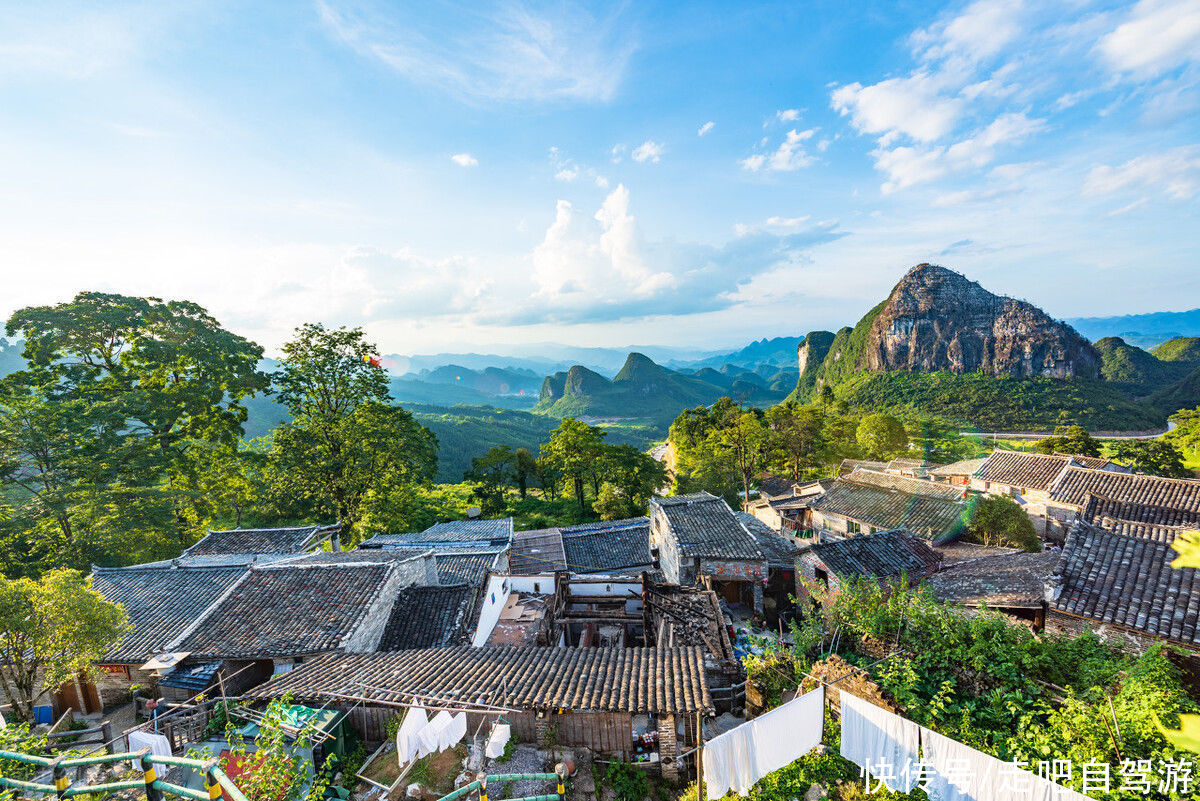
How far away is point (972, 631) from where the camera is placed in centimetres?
957

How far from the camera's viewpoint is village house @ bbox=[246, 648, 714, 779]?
8.90 m

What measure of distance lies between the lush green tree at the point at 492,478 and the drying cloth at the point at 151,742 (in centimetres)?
3080

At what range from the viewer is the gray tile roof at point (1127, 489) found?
2159 cm

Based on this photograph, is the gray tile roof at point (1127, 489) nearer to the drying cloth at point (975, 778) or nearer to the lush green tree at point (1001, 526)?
the lush green tree at point (1001, 526)

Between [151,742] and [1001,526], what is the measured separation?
3336cm

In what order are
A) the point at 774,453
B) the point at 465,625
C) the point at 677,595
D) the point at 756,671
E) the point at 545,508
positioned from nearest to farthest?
the point at 756,671
the point at 465,625
the point at 677,595
the point at 545,508
the point at 774,453

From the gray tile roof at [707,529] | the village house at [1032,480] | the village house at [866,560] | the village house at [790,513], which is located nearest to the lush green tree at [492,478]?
the gray tile roof at [707,529]

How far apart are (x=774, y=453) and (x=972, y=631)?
4005cm

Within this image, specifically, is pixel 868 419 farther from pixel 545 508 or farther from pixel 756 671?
pixel 756 671

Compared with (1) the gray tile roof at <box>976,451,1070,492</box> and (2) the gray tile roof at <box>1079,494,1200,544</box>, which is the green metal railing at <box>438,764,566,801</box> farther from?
(1) the gray tile roof at <box>976,451,1070,492</box>

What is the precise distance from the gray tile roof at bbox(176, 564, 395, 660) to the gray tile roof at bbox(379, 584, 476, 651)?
1.45 metres

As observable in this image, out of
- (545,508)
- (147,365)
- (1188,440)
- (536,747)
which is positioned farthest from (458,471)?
(1188,440)

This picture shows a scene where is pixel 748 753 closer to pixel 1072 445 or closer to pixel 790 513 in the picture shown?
pixel 790 513

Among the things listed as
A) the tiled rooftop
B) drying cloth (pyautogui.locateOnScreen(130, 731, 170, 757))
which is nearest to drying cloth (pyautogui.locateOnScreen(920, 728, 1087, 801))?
the tiled rooftop
